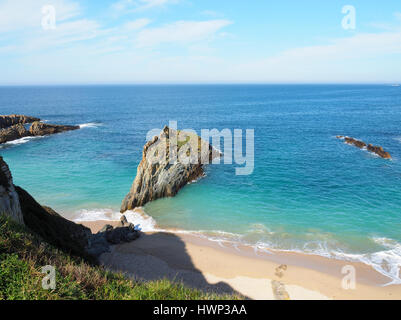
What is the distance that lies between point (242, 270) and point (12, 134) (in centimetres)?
6423

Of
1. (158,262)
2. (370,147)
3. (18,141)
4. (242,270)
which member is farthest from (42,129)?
(370,147)

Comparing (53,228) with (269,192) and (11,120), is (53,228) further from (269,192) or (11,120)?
(11,120)

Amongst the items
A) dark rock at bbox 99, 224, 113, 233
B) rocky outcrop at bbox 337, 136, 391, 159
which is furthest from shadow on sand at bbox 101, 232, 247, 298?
rocky outcrop at bbox 337, 136, 391, 159

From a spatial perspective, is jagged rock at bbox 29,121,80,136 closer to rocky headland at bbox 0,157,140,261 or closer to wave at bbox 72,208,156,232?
wave at bbox 72,208,156,232

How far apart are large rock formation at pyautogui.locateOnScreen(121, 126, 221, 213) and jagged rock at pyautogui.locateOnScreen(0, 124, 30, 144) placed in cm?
4593

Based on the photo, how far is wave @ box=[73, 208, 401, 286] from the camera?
20594mm

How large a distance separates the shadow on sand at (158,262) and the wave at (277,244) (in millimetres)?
2443

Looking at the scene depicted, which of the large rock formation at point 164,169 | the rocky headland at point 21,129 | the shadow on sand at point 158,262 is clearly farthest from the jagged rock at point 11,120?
the shadow on sand at point 158,262

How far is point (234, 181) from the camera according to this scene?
36.3 m

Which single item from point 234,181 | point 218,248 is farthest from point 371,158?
point 218,248

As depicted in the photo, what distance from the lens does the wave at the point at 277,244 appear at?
20.6m

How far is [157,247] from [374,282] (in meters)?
16.4

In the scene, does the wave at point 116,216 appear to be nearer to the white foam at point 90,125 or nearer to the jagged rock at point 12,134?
the jagged rock at point 12,134
